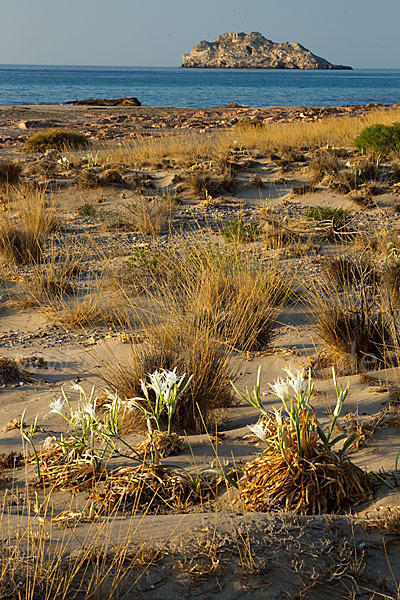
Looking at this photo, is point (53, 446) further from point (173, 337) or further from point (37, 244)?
point (37, 244)

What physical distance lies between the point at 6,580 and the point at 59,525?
465 millimetres

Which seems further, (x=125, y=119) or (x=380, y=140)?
(x=125, y=119)

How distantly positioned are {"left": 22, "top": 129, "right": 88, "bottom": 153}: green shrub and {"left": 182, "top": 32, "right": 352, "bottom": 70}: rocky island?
18106 centimetres

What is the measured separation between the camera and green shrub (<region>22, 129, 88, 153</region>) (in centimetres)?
1706

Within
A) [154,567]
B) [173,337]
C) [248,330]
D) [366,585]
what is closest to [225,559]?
[154,567]

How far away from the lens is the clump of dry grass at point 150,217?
9008mm

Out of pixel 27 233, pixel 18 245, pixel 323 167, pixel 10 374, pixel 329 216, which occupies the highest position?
pixel 323 167

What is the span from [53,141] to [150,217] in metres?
9.56

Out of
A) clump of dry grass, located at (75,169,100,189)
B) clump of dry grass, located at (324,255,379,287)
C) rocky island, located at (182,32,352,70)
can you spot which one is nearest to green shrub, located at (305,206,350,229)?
clump of dry grass, located at (324,255,379,287)

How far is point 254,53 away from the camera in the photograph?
611 ft

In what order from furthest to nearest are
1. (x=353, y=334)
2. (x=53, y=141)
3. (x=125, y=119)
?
(x=125, y=119), (x=53, y=141), (x=353, y=334)

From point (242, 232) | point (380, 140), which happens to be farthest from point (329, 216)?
point (380, 140)

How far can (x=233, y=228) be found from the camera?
8.02 metres

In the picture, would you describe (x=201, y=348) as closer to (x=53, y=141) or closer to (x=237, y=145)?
(x=237, y=145)
